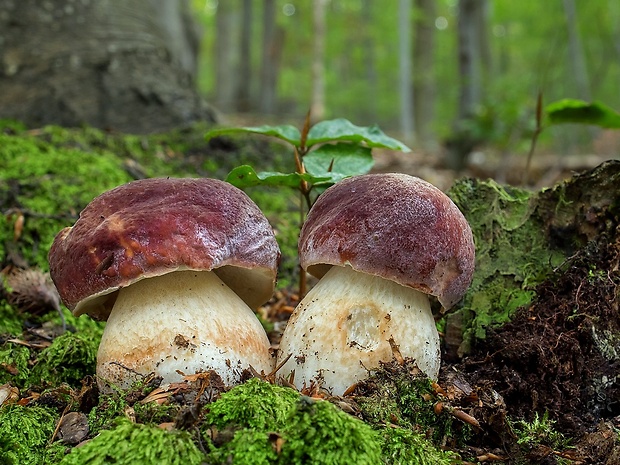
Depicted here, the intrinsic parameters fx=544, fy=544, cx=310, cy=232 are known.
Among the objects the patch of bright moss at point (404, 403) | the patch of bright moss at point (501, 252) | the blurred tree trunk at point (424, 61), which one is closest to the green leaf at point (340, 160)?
the patch of bright moss at point (501, 252)

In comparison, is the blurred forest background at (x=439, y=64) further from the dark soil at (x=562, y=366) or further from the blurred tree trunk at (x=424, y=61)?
the dark soil at (x=562, y=366)

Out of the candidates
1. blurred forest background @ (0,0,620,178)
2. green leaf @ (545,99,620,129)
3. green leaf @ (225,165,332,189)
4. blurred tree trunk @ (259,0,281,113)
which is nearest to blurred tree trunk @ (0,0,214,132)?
blurred forest background @ (0,0,620,178)

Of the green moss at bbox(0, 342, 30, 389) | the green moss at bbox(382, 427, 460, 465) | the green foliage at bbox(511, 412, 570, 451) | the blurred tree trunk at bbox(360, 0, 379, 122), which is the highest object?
the green moss at bbox(382, 427, 460, 465)

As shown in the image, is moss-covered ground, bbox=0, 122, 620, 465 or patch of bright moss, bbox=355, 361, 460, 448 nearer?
moss-covered ground, bbox=0, 122, 620, 465

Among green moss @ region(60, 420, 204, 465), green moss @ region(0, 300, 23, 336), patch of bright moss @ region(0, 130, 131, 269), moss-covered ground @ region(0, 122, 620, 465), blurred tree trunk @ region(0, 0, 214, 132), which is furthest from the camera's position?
blurred tree trunk @ region(0, 0, 214, 132)

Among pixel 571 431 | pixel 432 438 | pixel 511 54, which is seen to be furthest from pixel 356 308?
pixel 511 54

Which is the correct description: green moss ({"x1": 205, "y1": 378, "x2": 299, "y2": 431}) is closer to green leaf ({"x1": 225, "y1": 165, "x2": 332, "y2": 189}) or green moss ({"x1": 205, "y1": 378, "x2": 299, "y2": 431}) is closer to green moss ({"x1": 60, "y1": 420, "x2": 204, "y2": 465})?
green moss ({"x1": 60, "y1": 420, "x2": 204, "y2": 465})

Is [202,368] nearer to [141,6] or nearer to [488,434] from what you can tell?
[488,434]

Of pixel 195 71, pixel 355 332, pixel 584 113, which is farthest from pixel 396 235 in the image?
pixel 195 71
